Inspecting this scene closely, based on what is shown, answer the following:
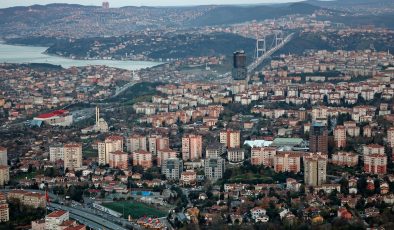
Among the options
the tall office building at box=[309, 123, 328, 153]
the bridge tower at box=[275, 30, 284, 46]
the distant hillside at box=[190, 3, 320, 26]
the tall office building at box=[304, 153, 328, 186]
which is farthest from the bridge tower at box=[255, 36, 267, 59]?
the tall office building at box=[304, 153, 328, 186]

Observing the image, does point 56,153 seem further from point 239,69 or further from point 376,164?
point 239,69

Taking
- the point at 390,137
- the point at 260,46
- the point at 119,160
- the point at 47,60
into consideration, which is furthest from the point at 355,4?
the point at 119,160

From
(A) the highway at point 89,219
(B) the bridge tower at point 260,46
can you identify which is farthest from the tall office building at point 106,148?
(B) the bridge tower at point 260,46

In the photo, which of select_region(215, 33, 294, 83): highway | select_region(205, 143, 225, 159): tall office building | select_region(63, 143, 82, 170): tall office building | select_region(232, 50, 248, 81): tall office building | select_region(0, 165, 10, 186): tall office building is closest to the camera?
select_region(0, 165, 10, 186): tall office building

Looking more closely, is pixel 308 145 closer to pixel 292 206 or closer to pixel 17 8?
pixel 292 206

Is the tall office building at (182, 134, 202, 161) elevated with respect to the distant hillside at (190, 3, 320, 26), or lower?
lower

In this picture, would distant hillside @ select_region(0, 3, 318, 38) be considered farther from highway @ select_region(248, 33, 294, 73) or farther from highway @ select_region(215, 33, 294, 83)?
highway @ select_region(215, 33, 294, 83)

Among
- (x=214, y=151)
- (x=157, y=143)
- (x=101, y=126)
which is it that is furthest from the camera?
(x=101, y=126)
